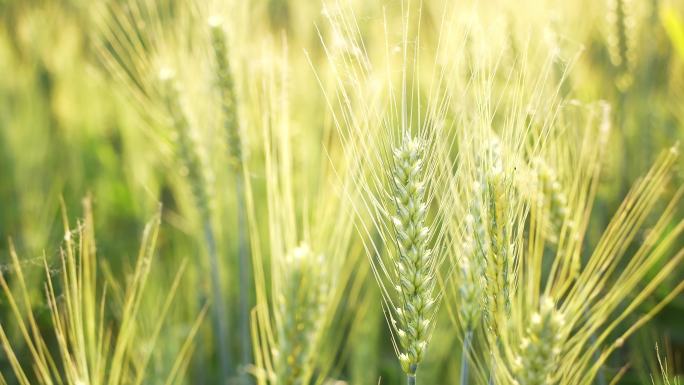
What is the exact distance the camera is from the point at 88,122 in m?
2.29

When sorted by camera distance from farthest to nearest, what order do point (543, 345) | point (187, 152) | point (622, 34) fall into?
point (622, 34) → point (187, 152) → point (543, 345)

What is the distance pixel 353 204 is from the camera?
2.52ft

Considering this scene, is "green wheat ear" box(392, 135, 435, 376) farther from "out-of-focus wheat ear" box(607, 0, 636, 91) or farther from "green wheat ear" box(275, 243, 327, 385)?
"out-of-focus wheat ear" box(607, 0, 636, 91)

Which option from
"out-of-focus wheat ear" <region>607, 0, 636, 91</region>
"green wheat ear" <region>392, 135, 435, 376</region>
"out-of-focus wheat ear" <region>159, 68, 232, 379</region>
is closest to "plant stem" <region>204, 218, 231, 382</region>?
"out-of-focus wheat ear" <region>159, 68, 232, 379</region>

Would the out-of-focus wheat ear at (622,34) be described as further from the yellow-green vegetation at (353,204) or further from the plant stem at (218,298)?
the plant stem at (218,298)

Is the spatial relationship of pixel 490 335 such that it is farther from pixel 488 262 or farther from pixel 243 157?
pixel 243 157

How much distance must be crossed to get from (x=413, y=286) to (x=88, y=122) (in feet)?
5.93

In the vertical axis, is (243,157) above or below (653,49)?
below

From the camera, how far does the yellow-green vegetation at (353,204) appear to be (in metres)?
0.79

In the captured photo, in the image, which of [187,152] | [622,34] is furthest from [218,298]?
[622,34]

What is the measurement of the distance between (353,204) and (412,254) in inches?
3.5

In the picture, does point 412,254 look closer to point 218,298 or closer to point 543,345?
point 543,345

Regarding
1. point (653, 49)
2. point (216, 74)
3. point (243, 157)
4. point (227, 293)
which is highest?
point (653, 49)

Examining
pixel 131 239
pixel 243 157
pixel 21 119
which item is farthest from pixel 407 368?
pixel 21 119
